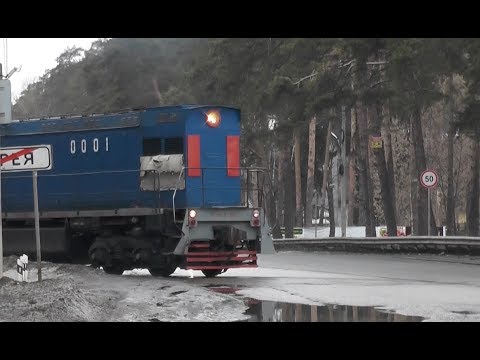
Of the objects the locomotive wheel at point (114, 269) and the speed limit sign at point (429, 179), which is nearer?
the locomotive wheel at point (114, 269)

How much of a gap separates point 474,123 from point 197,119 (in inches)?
521

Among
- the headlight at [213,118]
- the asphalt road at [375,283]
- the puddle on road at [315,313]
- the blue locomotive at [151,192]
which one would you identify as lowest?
the asphalt road at [375,283]

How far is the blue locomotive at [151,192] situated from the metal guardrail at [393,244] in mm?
9537

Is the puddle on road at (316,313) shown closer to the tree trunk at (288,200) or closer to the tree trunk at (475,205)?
the tree trunk at (475,205)

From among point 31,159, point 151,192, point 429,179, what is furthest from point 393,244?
point 31,159

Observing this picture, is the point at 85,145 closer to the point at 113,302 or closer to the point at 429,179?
the point at 113,302

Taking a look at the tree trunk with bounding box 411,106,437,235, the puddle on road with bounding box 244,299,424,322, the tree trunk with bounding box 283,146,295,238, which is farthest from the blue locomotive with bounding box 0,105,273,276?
the tree trunk with bounding box 283,146,295,238

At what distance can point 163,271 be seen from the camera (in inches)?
881

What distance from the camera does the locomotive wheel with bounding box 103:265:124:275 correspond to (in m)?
22.7

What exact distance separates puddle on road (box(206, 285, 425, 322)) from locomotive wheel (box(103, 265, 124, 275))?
7061mm

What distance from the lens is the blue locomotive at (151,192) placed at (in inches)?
858

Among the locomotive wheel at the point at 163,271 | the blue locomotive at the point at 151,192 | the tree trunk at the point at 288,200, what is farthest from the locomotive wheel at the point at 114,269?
the tree trunk at the point at 288,200

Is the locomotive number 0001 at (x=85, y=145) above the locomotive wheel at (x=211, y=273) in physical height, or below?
above

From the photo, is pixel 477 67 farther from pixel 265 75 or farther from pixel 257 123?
pixel 257 123
